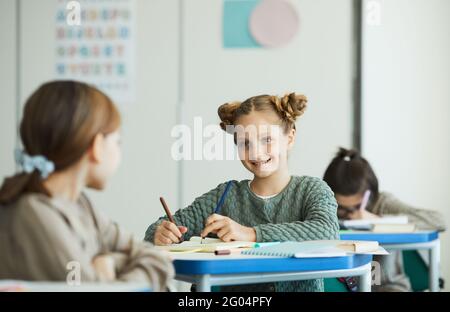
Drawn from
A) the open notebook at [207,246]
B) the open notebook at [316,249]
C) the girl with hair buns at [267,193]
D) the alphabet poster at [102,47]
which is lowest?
the open notebook at [207,246]

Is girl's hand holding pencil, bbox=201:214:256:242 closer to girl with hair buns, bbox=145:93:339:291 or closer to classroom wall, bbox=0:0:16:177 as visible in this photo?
girl with hair buns, bbox=145:93:339:291

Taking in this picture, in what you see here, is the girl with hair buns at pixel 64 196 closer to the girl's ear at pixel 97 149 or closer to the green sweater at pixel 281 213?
the girl's ear at pixel 97 149

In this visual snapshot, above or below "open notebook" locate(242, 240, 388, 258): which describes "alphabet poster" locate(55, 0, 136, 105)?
above

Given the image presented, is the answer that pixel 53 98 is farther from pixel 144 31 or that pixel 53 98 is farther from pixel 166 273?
pixel 144 31

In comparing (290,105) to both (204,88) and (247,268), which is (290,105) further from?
(204,88)

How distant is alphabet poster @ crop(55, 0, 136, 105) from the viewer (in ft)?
13.3

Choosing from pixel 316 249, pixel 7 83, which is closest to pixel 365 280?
→ pixel 316 249

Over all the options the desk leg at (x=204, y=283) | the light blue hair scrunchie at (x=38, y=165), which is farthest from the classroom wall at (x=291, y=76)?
the light blue hair scrunchie at (x=38, y=165)

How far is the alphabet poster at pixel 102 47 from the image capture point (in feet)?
13.3

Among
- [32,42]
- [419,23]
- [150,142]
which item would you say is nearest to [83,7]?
[32,42]

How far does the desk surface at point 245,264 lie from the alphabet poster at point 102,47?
2.60 m

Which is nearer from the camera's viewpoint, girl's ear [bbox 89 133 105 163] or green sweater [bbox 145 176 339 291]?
girl's ear [bbox 89 133 105 163]

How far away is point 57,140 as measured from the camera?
114cm

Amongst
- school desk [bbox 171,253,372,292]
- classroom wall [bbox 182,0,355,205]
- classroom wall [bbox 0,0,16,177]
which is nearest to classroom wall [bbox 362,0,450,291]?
classroom wall [bbox 182,0,355,205]
